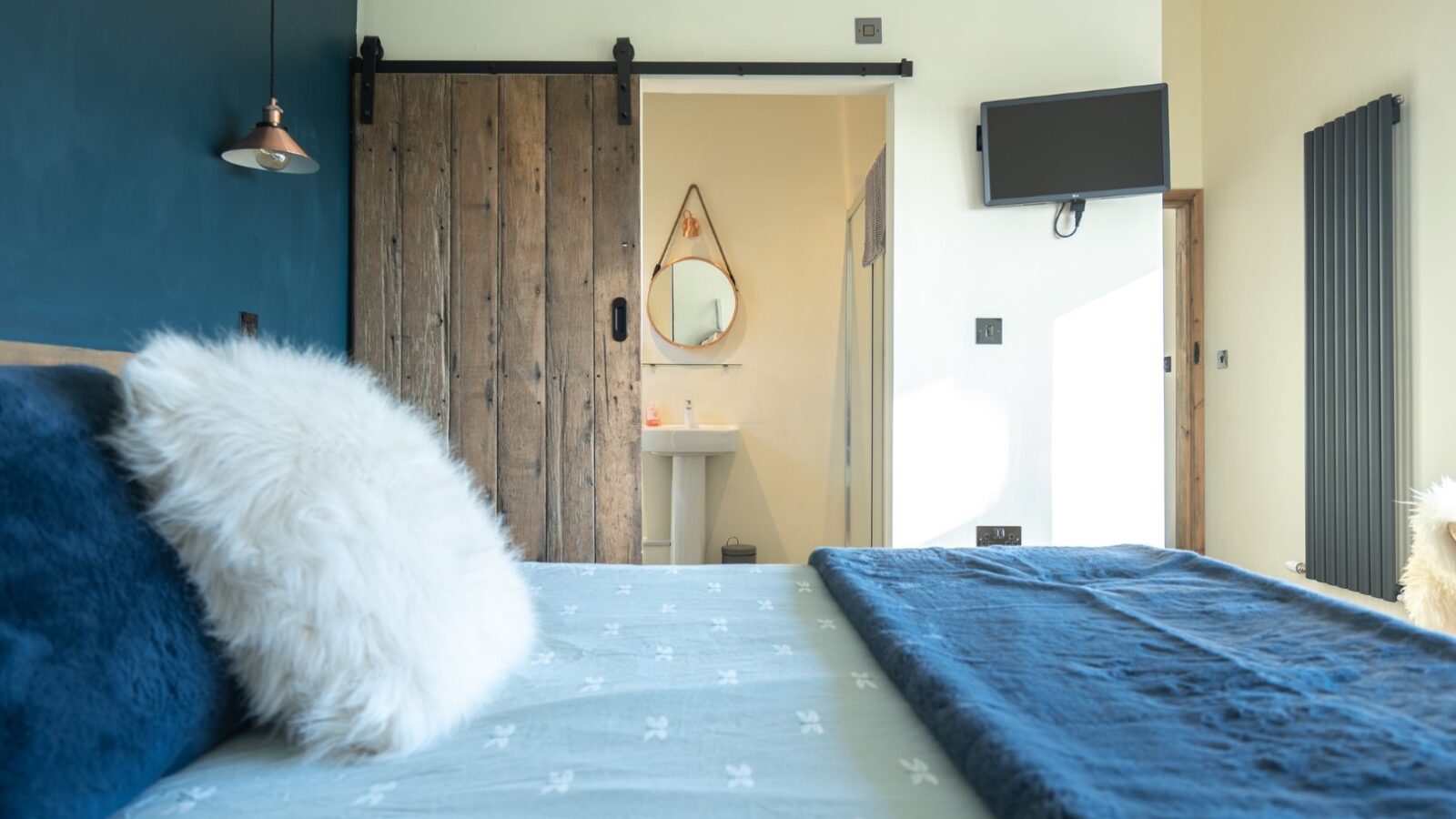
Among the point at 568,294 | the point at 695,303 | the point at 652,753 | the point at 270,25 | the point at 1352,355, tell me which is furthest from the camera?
the point at 695,303

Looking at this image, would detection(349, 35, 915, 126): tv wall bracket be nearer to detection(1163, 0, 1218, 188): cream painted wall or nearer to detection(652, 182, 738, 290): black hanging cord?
detection(652, 182, 738, 290): black hanging cord

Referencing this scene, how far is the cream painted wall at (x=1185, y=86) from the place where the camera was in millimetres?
4273

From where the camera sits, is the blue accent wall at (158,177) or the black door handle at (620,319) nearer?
the blue accent wall at (158,177)

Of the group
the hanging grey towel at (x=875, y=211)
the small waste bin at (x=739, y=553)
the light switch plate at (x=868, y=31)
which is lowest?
the small waste bin at (x=739, y=553)

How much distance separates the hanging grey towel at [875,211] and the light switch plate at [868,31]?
1.36 ft

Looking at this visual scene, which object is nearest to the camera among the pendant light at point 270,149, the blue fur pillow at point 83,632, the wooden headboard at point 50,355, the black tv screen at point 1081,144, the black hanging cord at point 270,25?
the blue fur pillow at point 83,632

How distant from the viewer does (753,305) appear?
177 inches

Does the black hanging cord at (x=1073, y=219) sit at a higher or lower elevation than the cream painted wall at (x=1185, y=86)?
lower

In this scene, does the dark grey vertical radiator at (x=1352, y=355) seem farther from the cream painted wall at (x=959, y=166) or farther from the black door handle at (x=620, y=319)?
the black door handle at (x=620, y=319)

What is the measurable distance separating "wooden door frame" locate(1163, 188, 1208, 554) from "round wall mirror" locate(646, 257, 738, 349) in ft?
7.46

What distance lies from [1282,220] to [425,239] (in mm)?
3536

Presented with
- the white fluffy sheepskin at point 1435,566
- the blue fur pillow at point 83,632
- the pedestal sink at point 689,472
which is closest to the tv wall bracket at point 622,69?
the pedestal sink at point 689,472

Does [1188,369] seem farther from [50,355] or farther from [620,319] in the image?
[50,355]

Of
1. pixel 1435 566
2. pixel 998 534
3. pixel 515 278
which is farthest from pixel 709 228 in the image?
pixel 1435 566
